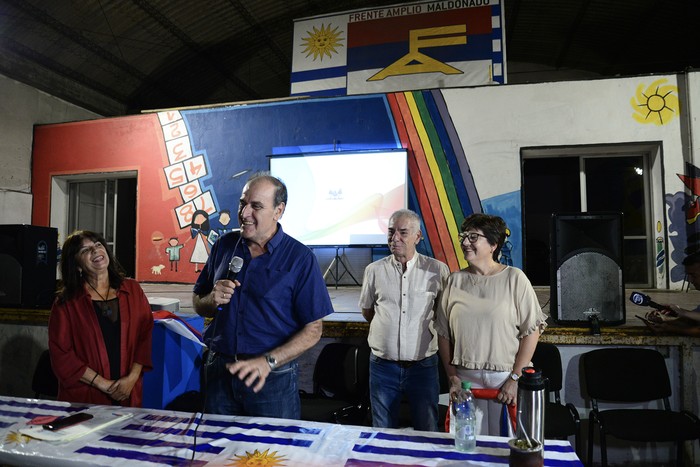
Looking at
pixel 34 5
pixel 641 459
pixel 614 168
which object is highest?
pixel 34 5

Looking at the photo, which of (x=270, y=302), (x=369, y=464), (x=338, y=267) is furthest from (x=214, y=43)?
(x=369, y=464)

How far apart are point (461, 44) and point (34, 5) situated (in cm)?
606

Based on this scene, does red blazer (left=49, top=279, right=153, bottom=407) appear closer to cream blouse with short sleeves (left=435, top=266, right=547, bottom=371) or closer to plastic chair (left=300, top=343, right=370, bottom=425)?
plastic chair (left=300, top=343, right=370, bottom=425)

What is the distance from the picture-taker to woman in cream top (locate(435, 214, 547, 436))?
2.01 m

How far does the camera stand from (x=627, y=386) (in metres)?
2.78

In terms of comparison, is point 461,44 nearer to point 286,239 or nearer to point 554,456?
point 286,239

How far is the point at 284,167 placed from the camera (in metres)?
6.11

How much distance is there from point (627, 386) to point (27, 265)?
14.0 feet

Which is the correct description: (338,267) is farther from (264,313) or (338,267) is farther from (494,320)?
(264,313)

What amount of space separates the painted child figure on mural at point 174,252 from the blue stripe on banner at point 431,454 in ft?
18.4

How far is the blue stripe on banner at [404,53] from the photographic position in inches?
221

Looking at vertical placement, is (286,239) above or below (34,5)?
below

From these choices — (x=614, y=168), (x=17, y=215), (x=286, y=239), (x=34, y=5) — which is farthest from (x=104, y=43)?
(x=614, y=168)

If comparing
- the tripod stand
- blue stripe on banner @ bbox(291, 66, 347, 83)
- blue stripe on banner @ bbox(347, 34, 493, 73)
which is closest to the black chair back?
the tripod stand
